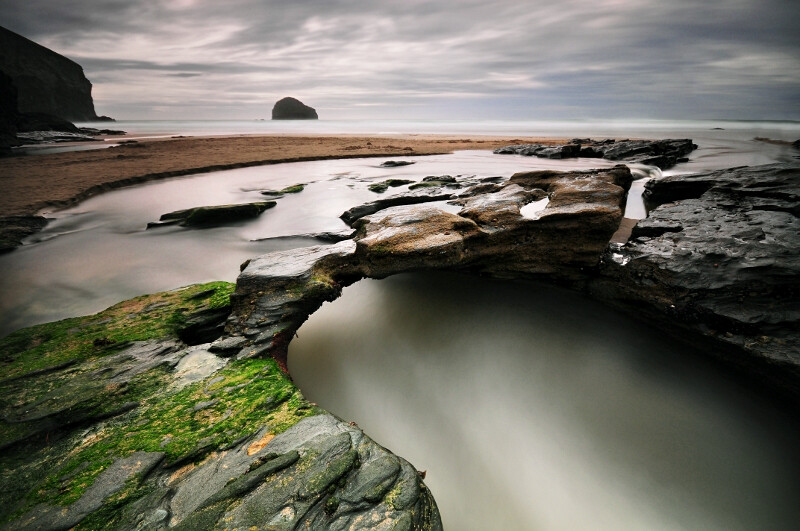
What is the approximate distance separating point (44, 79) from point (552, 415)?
492 ft

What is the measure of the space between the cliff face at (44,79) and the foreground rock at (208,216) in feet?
348

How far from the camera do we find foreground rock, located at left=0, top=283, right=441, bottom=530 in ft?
7.24

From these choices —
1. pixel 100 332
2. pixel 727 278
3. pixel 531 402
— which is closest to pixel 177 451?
pixel 100 332

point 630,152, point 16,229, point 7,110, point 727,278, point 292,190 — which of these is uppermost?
point 7,110

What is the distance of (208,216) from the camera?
34.0ft

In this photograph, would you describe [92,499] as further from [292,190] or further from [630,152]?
[630,152]

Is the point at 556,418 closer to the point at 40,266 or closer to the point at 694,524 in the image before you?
the point at 694,524

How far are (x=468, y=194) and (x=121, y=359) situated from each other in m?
9.44

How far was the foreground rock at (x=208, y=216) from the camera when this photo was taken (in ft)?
34.0

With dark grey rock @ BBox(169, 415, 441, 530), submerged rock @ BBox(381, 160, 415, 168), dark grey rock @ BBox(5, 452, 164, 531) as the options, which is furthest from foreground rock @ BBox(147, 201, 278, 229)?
submerged rock @ BBox(381, 160, 415, 168)

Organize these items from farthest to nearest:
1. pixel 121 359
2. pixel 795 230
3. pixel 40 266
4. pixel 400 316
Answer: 1. pixel 40 266
2. pixel 400 316
3. pixel 795 230
4. pixel 121 359

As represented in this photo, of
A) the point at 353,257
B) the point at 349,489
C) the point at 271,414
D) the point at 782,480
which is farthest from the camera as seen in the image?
the point at 353,257

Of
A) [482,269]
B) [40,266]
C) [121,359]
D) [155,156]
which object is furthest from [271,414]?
[155,156]

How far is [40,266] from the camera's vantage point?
7734 mm
